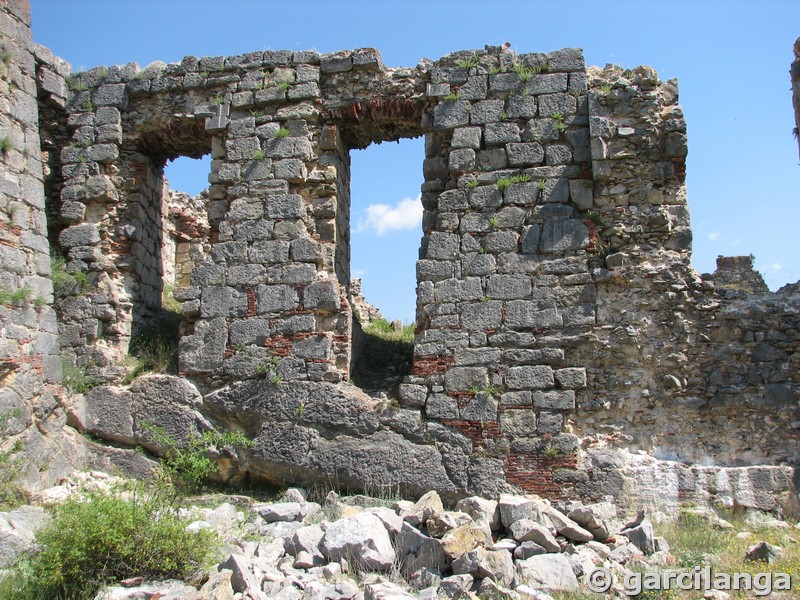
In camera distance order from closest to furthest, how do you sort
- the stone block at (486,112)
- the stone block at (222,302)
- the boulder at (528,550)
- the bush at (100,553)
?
the bush at (100,553)
the boulder at (528,550)
the stone block at (486,112)
the stone block at (222,302)

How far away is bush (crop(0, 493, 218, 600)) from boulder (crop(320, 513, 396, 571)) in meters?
0.99

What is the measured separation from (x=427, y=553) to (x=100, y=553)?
8.18 ft

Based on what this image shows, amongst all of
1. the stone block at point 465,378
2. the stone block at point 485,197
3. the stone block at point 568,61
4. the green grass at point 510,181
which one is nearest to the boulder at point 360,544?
the stone block at point 465,378

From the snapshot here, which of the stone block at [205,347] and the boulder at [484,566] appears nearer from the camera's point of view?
the boulder at [484,566]

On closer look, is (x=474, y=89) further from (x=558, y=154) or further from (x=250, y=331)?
(x=250, y=331)

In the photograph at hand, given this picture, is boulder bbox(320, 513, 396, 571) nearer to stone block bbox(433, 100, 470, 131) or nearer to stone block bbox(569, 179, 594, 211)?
stone block bbox(569, 179, 594, 211)

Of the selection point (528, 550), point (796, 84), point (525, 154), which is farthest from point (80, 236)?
point (796, 84)

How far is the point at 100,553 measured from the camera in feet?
18.4

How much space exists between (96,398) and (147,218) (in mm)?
2485

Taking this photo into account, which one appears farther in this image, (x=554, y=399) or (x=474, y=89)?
(x=474, y=89)

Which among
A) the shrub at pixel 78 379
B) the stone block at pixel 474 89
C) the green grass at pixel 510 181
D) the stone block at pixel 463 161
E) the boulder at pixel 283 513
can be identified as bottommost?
the boulder at pixel 283 513

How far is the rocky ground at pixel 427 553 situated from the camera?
545 centimetres

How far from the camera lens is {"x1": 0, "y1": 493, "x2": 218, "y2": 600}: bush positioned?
5555mm

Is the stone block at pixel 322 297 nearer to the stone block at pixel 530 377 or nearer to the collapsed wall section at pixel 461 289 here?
the collapsed wall section at pixel 461 289
